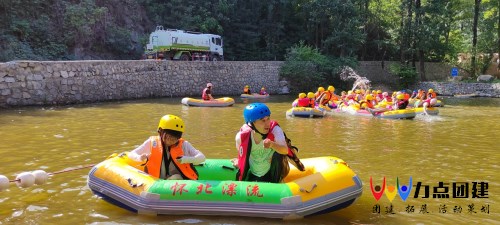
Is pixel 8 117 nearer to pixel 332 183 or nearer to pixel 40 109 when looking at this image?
pixel 40 109

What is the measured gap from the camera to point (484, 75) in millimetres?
32469

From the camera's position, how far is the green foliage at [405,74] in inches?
1314

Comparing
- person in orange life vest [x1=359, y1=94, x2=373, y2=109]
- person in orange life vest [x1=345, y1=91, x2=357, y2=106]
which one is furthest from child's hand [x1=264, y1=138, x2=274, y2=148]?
person in orange life vest [x1=345, y1=91, x2=357, y2=106]

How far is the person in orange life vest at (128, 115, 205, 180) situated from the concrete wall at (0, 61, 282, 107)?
12.2 meters

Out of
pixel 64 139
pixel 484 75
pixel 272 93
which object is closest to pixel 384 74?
pixel 484 75

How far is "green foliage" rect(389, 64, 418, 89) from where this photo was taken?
33.4 meters

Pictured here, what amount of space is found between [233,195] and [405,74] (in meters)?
30.9

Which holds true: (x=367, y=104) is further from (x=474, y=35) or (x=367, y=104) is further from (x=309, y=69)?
(x=474, y=35)

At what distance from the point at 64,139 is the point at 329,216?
6803 mm

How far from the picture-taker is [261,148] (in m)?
5.45

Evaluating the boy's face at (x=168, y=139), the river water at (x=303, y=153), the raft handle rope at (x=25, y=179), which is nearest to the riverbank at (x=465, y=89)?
the river water at (x=303, y=153)

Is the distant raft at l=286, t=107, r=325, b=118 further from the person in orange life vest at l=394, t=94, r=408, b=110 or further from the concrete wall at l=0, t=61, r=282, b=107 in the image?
the concrete wall at l=0, t=61, r=282, b=107

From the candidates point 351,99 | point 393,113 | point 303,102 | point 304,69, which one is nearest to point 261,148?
point 303,102

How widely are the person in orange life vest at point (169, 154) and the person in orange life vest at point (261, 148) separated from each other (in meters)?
0.53
